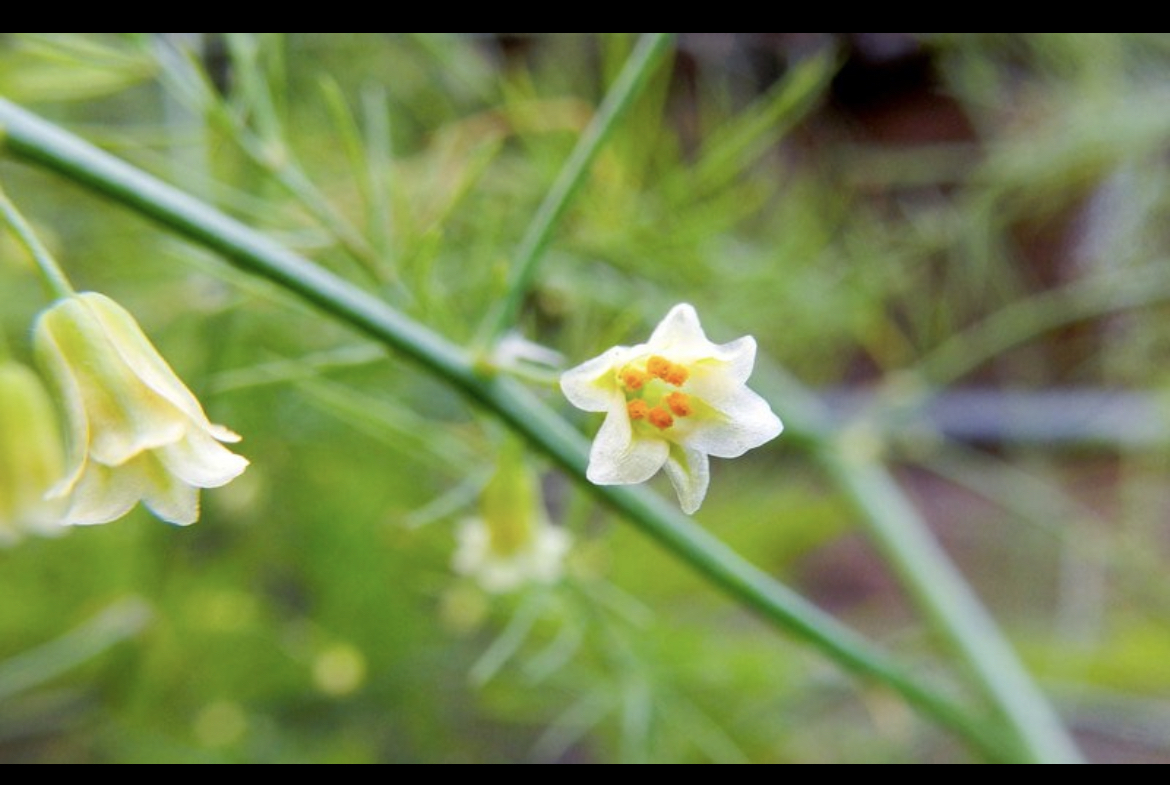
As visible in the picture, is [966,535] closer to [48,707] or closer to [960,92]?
[960,92]

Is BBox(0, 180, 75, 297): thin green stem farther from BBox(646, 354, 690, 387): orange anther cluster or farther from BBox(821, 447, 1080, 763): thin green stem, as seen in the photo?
BBox(821, 447, 1080, 763): thin green stem

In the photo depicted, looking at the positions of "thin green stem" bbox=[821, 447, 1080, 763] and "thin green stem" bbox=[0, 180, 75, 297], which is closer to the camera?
"thin green stem" bbox=[0, 180, 75, 297]

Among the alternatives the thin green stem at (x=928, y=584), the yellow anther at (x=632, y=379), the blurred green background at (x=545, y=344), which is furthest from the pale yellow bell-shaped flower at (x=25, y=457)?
the thin green stem at (x=928, y=584)

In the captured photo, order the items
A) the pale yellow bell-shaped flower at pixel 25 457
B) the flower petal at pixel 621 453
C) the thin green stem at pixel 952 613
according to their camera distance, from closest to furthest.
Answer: the flower petal at pixel 621 453 < the pale yellow bell-shaped flower at pixel 25 457 < the thin green stem at pixel 952 613

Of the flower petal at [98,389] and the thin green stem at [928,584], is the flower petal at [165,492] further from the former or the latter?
the thin green stem at [928,584]

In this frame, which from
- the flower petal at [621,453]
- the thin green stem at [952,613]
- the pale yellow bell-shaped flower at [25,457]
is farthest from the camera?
the thin green stem at [952,613]

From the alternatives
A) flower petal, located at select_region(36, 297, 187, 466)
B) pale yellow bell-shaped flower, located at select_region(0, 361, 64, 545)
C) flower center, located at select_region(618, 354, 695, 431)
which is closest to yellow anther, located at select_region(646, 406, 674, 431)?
flower center, located at select_region(618, 354, 695, 431)
